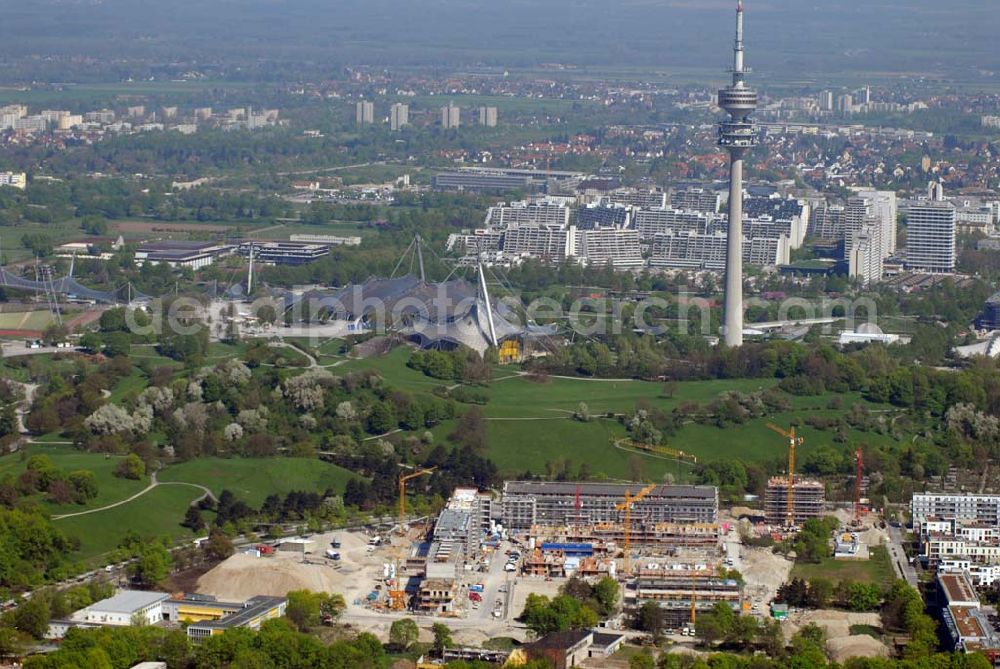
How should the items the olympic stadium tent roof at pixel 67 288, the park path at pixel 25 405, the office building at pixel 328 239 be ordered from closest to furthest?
the park path at pixel 25 405 < the olympic stadium tent roof at pixel 67 288 < the office building at pixel 328 239

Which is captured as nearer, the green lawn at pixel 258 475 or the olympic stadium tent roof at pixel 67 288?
the green lawn at pixel 258 475

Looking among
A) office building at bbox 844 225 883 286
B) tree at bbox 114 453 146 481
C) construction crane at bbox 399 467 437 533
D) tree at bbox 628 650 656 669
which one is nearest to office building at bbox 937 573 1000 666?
tree at bbox 628 650 656 669

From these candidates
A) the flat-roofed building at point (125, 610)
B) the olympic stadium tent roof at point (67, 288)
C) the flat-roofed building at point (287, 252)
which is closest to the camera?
the flat-roofed building at point (125, 610)

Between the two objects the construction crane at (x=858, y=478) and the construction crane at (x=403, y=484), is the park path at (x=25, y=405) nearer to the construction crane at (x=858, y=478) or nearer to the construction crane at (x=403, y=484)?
the construction crane at (x=403, y=484)

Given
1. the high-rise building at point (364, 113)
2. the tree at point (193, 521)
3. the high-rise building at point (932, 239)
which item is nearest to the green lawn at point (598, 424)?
the tree at point (193, 521)

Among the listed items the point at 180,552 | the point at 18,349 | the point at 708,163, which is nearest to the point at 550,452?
the point at 180,552

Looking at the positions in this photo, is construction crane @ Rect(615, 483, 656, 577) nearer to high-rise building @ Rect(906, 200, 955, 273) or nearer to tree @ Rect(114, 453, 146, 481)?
tree @ Rect(114, 453, 146, 481)
